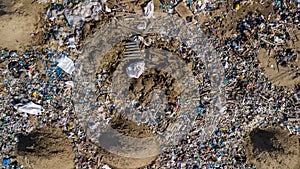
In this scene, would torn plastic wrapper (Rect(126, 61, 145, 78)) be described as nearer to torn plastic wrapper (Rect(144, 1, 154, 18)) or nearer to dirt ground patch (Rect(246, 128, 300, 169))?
torn plastic wrapper (Rect(144, 1, 154, 18))

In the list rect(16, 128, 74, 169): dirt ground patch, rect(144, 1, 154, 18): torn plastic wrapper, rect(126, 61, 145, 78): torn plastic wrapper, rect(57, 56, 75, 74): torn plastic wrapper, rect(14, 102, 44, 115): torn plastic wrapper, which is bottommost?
rect(16, 128, 74, 169): dirt ground patch

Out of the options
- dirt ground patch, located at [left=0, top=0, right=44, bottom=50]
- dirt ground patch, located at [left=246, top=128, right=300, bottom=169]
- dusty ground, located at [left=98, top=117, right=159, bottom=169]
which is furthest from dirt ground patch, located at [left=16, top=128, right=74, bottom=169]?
dirt ground patch, located at [left=246, top=128, right=300, bottom=169]

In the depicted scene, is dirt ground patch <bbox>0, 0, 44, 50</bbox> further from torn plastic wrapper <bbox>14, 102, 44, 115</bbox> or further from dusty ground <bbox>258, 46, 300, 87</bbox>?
dusty ground <bbox>258, 46, 300, 87</bbox>

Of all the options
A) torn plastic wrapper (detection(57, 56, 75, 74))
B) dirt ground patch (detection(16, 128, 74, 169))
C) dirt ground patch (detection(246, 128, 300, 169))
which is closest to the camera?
dirt ground patch (detection(16, 128, 74, 169))

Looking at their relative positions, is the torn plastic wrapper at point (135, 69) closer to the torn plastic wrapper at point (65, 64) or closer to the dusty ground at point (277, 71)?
the torn plastic wrapper at point (65, 64)

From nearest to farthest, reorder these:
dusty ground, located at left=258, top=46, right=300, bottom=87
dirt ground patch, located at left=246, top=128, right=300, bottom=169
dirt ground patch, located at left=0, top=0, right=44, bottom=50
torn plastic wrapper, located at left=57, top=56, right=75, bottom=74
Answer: dirt ground patch, located at left=0, top=0, right=44, bottom=50 < dirt ground patch, located at left=246, top=128, right=300, bottom=169 < torn plastic wrapper, located at left=57, top=56, right=75, bottom=74 < dusty ground, located at left=258, top=46, right=300, bottom=87

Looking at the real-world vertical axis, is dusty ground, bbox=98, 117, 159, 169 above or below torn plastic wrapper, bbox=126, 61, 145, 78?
below

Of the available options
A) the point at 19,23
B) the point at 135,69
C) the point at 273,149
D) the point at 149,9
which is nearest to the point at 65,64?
the point at 19,23

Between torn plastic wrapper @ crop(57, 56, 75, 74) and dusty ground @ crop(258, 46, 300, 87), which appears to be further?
dusty ground @ crop(258, 46, 300, 87)
